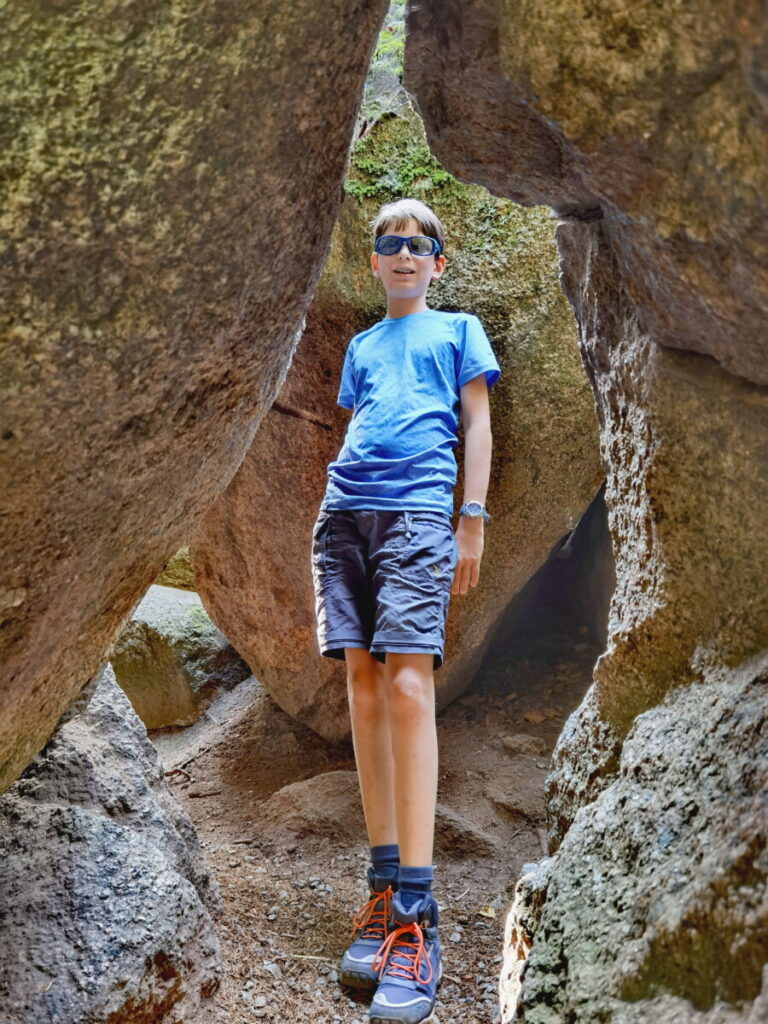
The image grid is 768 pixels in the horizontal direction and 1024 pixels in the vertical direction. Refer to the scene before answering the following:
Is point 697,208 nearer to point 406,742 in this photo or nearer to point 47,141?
point 47,141

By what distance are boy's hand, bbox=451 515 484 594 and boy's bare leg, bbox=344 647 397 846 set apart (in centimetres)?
38

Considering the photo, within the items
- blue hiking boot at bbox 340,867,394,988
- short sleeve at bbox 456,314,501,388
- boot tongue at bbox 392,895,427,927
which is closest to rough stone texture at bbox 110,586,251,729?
blue hiking boot at bbox 340,867,394,988

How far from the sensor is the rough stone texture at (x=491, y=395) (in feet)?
12.4

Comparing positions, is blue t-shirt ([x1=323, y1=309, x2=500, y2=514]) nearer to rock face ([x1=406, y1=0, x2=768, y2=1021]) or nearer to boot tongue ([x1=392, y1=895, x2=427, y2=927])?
rock face ([x1=406, y1=0, x2=768, y2=1021])

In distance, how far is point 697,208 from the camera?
1515 millimetres

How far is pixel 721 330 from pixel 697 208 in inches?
11.0

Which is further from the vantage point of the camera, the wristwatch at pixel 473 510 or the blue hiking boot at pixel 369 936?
the wristwatch at pixel 473 510

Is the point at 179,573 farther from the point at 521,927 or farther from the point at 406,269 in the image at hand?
the point at 521,927

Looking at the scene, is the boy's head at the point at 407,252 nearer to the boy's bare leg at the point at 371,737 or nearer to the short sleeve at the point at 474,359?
the short sleeve at the point at 474,359

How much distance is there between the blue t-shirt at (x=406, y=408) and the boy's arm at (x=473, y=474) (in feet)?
0.15

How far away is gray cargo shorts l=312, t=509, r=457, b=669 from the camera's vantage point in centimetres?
265

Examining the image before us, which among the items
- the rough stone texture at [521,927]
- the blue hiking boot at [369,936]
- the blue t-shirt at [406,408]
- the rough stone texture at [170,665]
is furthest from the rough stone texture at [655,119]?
the rough stone texture at [170,665]

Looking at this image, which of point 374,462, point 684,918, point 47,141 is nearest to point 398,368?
point 374,462

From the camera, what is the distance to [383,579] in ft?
8.88
